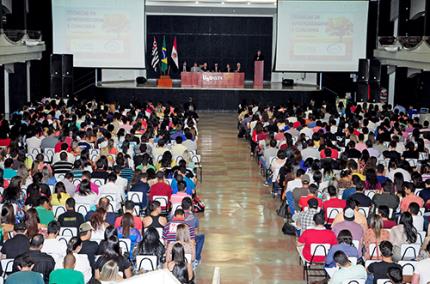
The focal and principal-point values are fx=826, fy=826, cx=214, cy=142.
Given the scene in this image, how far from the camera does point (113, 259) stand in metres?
10.5

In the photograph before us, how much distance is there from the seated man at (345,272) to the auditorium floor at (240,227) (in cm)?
309

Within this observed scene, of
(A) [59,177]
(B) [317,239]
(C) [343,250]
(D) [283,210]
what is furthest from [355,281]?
(A) [59,177]

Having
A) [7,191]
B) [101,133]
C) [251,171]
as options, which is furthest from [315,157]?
[7,191]

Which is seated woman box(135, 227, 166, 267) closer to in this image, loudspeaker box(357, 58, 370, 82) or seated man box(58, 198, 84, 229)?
seated man box(58, 198, 84, 229)

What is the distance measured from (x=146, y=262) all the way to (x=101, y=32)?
25.4m

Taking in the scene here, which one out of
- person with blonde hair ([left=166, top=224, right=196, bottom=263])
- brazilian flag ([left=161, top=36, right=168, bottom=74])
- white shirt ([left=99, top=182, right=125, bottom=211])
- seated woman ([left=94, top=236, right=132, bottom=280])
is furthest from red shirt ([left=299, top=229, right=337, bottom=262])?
brazilian flag ([left=161, top=36, right=168, bottom=74])

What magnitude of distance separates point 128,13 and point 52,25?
128 inches

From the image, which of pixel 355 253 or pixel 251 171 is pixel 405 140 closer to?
pixel 251 171

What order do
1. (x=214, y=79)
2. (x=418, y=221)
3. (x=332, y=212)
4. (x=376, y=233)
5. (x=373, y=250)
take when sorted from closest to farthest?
(x=373, y=250) → (x=376, y=233) → (x=418, y=221) → (x=332, y=212) → (x=214, y=79)

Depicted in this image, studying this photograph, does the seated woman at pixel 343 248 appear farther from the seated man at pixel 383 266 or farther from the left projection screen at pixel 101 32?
the left projection screen at pixel 101 32

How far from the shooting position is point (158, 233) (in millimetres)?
11797

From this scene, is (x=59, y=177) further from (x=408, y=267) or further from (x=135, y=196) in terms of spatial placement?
(x=408, y=267)

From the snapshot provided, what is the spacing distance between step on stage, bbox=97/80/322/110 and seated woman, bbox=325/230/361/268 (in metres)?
25.6

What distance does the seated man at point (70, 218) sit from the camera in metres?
12.7
